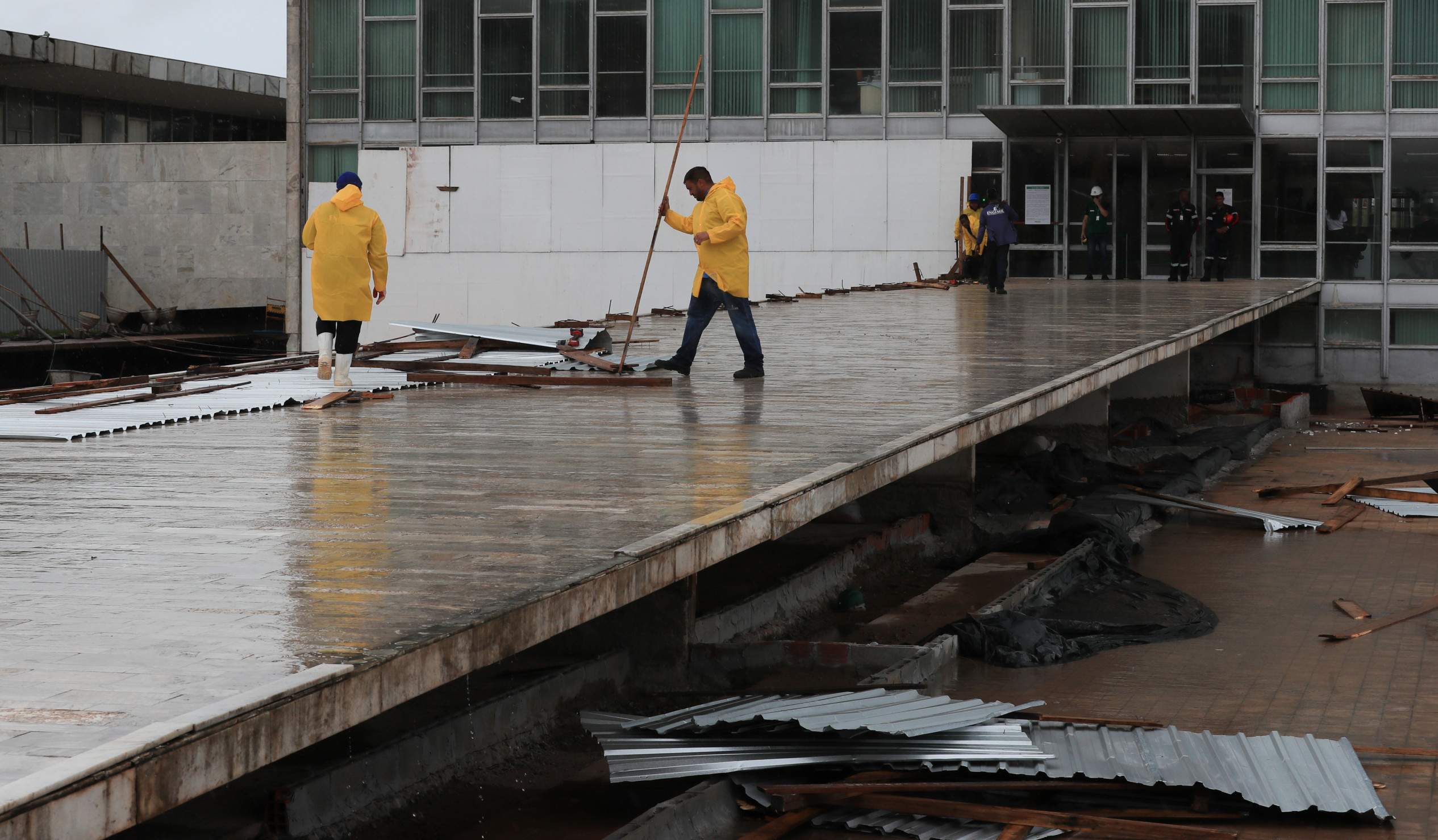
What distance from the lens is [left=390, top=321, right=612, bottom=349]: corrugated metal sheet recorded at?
14898 mm

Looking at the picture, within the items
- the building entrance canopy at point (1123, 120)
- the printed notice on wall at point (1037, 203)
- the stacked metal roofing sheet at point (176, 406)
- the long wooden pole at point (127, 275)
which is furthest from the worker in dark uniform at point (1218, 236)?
the long wooden pole at point (127, 275)

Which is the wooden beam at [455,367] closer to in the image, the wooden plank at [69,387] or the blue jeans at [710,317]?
the blue jeans at [710,317]

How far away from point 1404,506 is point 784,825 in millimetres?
11116

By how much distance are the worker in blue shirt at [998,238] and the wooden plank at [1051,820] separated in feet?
64.7

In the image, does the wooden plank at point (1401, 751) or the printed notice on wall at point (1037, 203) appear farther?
the printed notice on wall at point (1037, 203)

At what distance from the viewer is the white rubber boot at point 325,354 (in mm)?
12602

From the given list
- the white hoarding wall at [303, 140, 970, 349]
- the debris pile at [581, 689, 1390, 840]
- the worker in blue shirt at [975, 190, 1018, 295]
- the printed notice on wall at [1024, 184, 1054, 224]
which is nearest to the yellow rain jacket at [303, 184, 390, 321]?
the debris pile at [581, 689, 1390, 840]

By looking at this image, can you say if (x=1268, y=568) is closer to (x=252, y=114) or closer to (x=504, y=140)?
(x=504, y=140)

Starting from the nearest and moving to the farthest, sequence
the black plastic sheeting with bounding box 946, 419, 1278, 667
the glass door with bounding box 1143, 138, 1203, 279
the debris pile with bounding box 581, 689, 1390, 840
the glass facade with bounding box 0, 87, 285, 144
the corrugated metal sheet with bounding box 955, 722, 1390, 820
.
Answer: the debris pile with bounding box 581, 689, 1390, 840 → the corrugated metal sheet with bounding box 955, 722, 1390, 820 → the black plastic sheeting with bounding box 946, 419, 1278, 667 → the glass door with bounding box 1143, 138, 1203, 279 → the glass facade with bounding box 0, 87, 285, 144

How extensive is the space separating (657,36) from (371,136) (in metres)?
6.33

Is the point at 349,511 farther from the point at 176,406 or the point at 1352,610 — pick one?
the point at 1352,610

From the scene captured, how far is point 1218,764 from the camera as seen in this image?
6547mm

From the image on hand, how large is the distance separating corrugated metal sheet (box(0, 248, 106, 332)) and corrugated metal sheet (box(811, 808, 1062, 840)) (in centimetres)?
3505

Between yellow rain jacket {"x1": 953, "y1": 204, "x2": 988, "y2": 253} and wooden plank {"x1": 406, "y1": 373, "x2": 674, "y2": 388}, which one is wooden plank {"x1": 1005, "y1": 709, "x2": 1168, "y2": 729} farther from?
yellow rain jacket {"x1": 953, "y1": 204, "x2": 988, "y2": 253}
